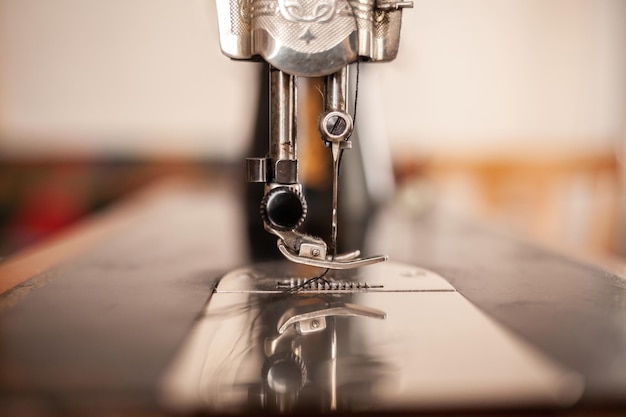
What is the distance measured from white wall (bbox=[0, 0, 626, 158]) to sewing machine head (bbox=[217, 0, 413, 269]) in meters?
2.03

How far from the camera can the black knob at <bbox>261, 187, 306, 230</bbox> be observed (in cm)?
71

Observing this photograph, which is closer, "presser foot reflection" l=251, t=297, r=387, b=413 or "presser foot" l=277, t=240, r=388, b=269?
"presser foot reflection" l=251, t=297, r=387, b=413

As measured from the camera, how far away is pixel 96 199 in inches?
110

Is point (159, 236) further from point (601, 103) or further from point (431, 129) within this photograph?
point (601, 103)

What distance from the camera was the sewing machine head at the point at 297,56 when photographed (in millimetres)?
698

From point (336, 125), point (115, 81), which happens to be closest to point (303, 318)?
point (336, 125)

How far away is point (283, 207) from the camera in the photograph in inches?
28.0

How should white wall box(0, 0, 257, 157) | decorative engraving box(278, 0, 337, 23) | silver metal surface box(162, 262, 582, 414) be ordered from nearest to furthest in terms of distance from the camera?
silver metal surface box(162, 262, 582, 414)
decorative engraving box(278, 0, 337, 23)
white wall box(0, 0, 257, 157)

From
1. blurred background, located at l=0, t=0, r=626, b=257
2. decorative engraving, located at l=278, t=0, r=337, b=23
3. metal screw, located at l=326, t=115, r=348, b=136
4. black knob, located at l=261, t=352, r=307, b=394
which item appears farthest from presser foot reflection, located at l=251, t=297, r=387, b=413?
blurred background, located at l=0, t=0, r=626, b=257

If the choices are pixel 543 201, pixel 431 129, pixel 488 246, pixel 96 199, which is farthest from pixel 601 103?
pixel 96 199

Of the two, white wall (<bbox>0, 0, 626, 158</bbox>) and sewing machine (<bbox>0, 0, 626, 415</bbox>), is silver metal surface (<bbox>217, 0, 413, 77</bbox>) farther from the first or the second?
white wall (<bbox>0, 0, 626, 158</bbox>)

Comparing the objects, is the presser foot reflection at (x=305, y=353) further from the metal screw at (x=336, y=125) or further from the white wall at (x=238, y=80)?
the white wall at (x=238, y=80)

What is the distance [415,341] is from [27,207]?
8.37ft

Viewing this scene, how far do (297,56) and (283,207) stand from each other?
0.16 m
